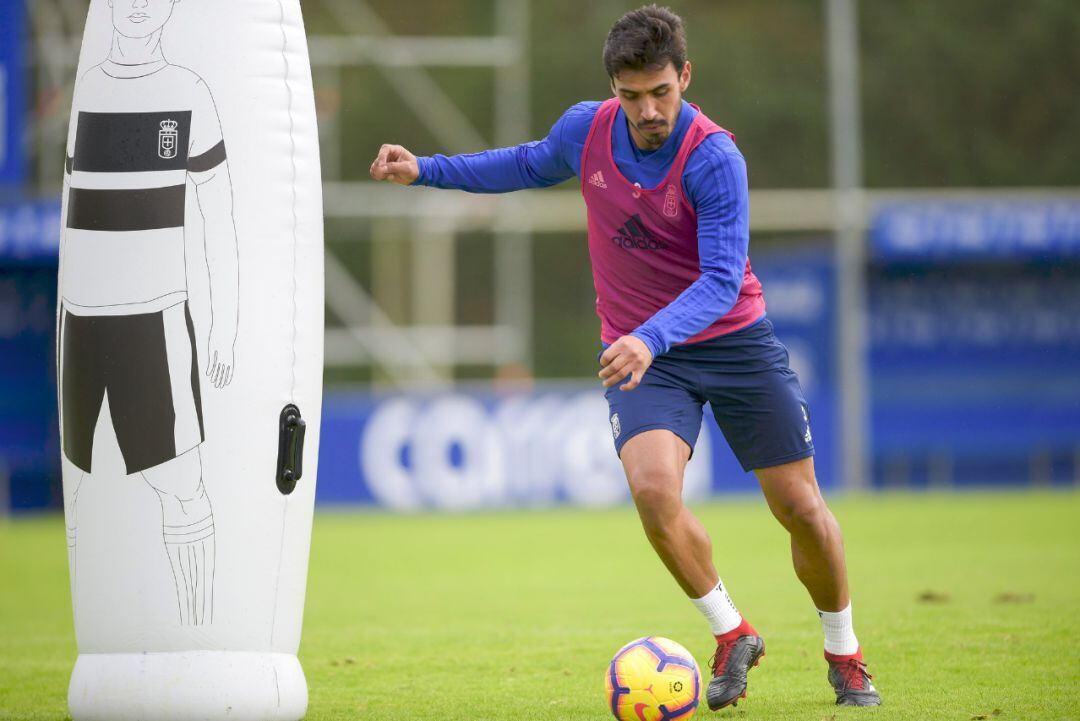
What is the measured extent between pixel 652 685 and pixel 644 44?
2.07m

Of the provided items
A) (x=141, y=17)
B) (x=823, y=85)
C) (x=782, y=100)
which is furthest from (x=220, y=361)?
(x=823, y=85)

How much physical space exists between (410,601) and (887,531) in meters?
5.71

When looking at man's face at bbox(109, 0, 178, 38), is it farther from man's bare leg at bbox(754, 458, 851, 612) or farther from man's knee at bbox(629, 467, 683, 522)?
man's bare leg at bbox(754, 458, 851, 612)

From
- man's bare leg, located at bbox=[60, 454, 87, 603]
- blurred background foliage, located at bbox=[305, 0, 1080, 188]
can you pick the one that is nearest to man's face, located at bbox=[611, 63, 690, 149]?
man's bare leg, located at bbox=[60, 454, 87, 603]

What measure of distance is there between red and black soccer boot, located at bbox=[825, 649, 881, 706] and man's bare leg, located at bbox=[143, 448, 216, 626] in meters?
2.19

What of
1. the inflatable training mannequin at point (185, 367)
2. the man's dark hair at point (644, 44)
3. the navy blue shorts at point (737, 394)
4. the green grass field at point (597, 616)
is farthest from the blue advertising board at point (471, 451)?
the inflatable training mannequin at point (185, 367)

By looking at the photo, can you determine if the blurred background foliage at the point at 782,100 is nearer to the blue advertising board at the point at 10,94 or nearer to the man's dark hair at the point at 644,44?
the blue advertising board at the point at 10,94

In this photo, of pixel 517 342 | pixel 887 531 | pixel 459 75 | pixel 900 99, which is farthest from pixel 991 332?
pixel 459 75

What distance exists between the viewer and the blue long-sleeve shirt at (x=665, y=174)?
16.4ft

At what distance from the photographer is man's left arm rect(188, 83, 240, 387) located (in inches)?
191

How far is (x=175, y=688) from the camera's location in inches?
186

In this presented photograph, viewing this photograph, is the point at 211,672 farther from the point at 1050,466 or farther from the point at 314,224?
the point at 1050,466

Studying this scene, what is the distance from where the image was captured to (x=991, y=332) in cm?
2053

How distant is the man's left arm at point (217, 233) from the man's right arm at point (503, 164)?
77 cm
